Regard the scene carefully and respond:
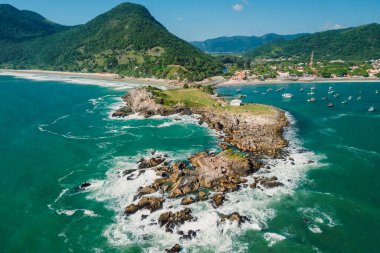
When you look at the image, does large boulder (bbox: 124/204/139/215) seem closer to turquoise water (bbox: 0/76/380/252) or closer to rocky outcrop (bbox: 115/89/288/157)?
turquoise water (bbox: 0/76/380/252)

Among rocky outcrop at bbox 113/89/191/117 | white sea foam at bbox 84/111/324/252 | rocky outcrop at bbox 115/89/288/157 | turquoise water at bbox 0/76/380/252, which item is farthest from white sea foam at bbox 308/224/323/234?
rocky outcrop at bbox 113/89/191/117

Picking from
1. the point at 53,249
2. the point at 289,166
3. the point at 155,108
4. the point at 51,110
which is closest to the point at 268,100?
the point at 155,108

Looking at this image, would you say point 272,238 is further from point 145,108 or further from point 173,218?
point 145,108

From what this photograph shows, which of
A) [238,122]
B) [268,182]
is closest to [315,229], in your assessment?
[268,182]

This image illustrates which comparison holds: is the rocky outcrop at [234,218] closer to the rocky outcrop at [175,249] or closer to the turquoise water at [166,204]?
the turquoise water at [166,204]

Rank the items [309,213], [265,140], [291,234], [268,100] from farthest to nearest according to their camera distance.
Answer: [268,100] → [265,140] → [309,213] → [291,234]

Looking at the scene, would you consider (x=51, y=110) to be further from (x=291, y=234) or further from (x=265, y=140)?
(x=291, y=234)

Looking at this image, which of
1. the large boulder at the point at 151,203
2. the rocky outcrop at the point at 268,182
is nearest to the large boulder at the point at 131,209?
the large boulder at the point at 151,203
